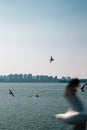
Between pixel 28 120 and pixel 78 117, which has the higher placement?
pixel 78 117

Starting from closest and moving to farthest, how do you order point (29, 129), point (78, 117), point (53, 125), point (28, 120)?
point (78, 117) < point (29, 129) < point (53, 125) < point (28, 120)

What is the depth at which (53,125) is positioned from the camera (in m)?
41.4

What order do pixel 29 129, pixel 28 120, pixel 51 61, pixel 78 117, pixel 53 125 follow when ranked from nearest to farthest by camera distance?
pixel 78 117
pixel 51 61
pixel 29 129
pixel 53 125
pixel 28 120

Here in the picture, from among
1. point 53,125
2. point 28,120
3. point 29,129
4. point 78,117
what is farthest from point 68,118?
point 28,120

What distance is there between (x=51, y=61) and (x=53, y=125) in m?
10.0

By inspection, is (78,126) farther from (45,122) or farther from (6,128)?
(45,122)

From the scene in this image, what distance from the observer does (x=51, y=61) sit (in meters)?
34.7

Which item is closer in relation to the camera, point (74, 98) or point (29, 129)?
point (74, 98)

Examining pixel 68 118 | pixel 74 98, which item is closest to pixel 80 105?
pixel 74 98

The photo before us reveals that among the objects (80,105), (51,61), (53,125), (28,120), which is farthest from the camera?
(28,120)

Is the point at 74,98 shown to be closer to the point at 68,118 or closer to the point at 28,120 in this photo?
the point at 68,118

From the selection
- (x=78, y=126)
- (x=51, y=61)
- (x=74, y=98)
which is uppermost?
(x=51, y=61)

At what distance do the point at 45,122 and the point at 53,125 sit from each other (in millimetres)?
2432

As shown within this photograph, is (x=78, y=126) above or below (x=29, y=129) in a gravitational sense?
above
